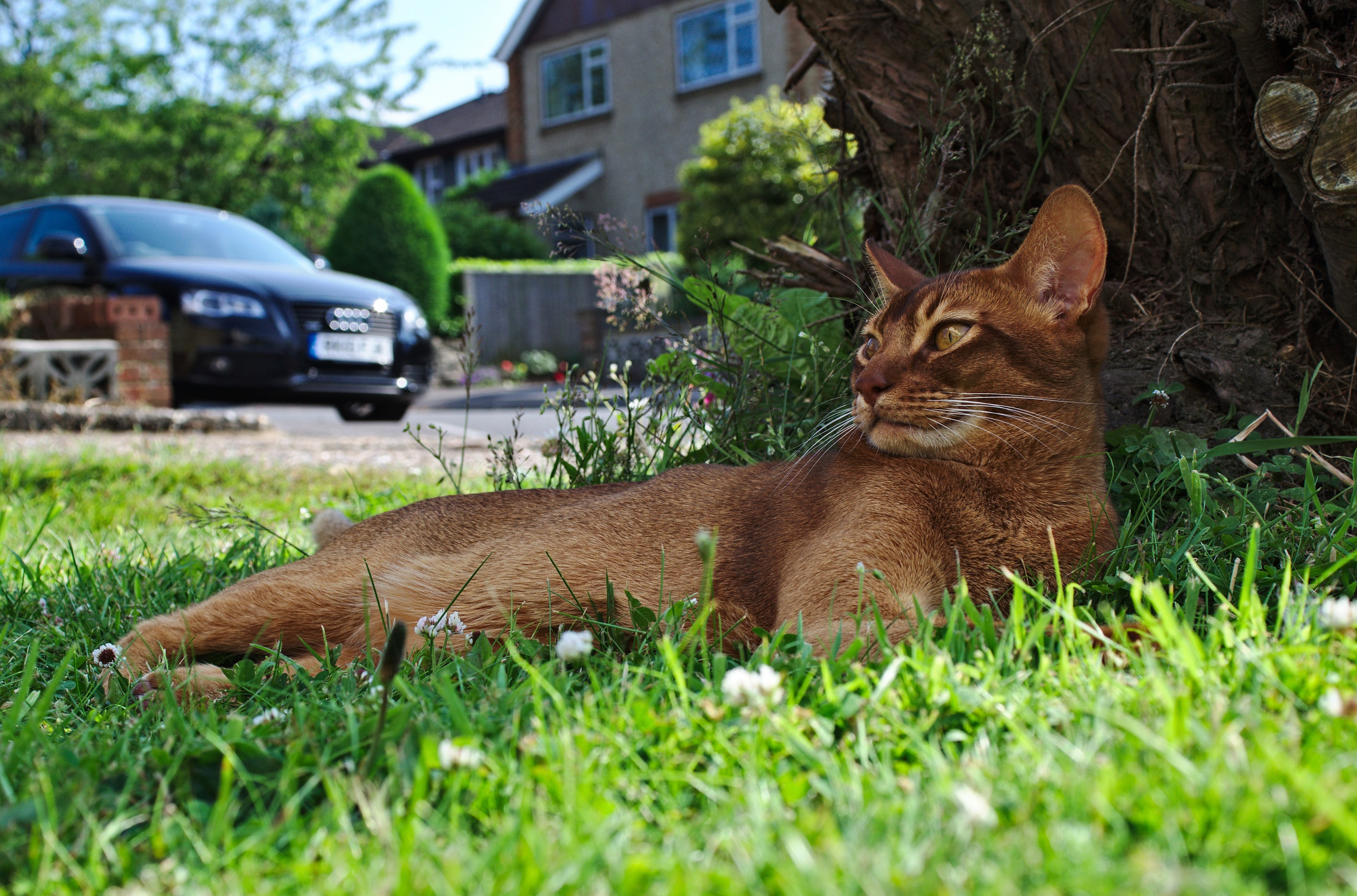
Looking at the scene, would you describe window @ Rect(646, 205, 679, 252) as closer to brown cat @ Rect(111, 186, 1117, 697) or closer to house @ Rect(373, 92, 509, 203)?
house @ Rect(373, 92, 509, 203)

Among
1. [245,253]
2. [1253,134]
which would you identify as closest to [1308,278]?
[1253,134]

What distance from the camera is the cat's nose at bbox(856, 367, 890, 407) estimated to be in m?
2.50

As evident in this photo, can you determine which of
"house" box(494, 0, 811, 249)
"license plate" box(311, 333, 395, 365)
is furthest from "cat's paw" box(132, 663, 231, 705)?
"house" box(494, 0, 811, 249)

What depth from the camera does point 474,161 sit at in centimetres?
3328

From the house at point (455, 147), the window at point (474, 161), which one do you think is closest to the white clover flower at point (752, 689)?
the house at point (455, 147)

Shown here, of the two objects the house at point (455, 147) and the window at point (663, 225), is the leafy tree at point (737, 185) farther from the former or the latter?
the house at point (455, 147)

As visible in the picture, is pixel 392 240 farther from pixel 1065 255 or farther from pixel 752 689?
pixel 752 689

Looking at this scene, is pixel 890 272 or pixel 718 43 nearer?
pixel 890 272

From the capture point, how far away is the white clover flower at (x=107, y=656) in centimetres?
267

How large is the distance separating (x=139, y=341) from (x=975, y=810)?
9.72 m

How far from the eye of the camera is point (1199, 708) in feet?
5.32

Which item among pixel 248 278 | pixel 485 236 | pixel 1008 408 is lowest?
pixel 1008 408

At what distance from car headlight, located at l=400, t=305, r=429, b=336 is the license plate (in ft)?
1.16

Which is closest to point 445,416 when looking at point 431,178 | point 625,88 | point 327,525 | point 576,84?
point 327,525
